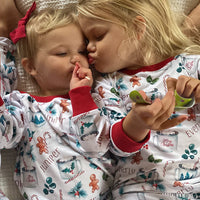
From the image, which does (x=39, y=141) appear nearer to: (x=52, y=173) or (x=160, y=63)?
(x=52, y=173)

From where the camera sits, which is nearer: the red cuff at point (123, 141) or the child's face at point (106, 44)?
the red cuff at point (123, 141)

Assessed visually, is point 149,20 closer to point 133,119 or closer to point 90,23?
point 90,23

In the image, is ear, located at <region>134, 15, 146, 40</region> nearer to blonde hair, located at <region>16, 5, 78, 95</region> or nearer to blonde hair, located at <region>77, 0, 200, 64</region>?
blonde hair, located at <region>77, 0, 200, 64</region>

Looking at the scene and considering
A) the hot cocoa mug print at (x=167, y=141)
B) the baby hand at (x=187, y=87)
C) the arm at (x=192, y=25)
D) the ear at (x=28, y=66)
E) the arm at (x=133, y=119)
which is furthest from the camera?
the arm at (x=192, y=25)

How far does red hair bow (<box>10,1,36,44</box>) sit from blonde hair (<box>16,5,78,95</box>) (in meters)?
0.01

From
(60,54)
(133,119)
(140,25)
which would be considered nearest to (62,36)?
(60,54)

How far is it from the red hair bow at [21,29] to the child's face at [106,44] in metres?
0.20

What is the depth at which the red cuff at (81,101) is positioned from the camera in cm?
100

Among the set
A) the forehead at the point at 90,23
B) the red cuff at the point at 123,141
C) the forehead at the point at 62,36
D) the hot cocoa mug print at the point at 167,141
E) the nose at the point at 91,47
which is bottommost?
the hot cocoa mug print at the point at 167,141

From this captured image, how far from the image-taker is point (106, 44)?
1113 mm

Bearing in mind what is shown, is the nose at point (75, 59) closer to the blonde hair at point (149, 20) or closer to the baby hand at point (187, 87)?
the blonde hair at point (149, 20)

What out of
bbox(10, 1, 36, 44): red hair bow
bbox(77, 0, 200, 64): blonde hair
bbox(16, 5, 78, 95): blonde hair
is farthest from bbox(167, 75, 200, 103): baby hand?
bbox(10, 1, 36, 44): red hair bow

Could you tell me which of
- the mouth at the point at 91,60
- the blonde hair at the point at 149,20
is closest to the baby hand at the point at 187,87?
the blonde hair at the point at 149,20

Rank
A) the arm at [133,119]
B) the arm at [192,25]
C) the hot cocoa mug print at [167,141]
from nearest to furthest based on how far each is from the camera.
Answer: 1. the arm at [133,119]
2. the hot cocoa mug print at [167,141]
3. the arm at [192,25]
